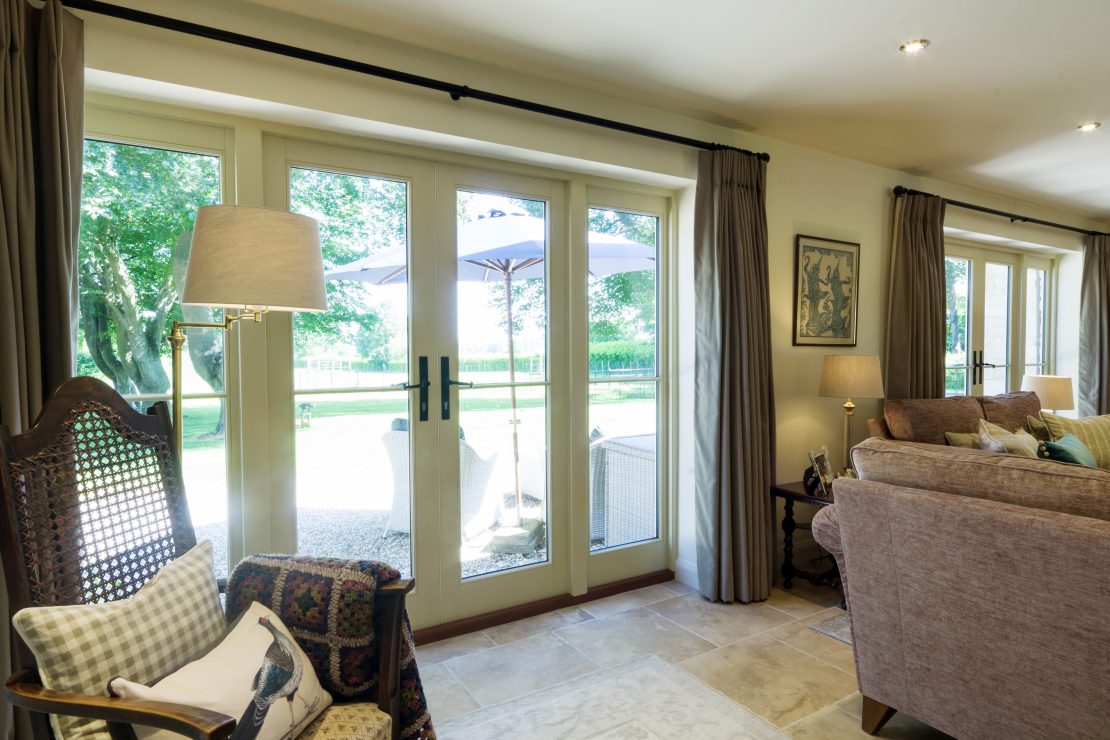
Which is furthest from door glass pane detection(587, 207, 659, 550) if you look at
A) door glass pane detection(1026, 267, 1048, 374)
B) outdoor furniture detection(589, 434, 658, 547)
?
door glass pane detection(1026, 267, 1048, 374)

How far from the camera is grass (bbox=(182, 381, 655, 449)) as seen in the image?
227 centimetres

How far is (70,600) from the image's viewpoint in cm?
137

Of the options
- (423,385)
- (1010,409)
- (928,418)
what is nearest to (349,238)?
(423,385)

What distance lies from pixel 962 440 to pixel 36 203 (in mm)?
4155

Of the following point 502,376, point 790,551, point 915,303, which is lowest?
point 790,551

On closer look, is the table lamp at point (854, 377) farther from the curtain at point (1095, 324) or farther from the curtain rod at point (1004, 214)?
the curtain at point (1095, 324)

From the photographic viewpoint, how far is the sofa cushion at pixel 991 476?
5.13ft

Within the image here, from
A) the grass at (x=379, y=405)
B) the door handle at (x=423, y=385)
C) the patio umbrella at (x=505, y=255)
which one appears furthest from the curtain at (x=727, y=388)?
the door handle at (x=423, y=385)

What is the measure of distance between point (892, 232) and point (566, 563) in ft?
9.76

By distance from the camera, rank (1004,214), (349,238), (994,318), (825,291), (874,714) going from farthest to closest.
→ (994,318) < (1004,214) < (825,291) < (349,238) < (874,714)

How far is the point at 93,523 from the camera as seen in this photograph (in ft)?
4.83

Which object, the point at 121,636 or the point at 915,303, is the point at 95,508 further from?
the point at 915,303

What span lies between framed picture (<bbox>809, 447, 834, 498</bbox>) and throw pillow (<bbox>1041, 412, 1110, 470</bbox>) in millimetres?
1669

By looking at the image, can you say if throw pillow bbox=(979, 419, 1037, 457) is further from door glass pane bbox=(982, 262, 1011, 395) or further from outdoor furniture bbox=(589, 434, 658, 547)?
door glass pane bbox=(982, 262, 1011, 395)
